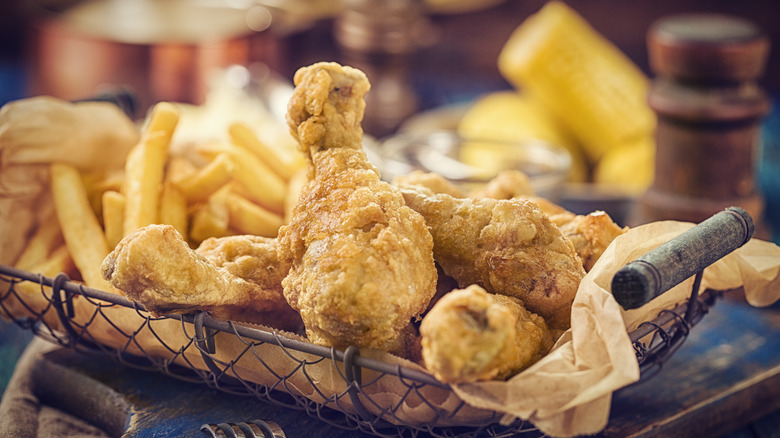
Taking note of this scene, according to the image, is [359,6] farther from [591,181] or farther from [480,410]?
[480,410]

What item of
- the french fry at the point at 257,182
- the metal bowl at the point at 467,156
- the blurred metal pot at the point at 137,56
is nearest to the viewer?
the french fry at the point at 257,182

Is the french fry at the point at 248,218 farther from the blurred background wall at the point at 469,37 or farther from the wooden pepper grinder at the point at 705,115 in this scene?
the blurred background wall at the point at 469,37

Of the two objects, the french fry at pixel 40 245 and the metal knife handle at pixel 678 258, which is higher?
the metal knife handle at pixel 678 258

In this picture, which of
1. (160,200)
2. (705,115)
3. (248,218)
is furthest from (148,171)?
(705,115)

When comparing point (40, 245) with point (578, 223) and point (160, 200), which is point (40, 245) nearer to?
point (160, 200)

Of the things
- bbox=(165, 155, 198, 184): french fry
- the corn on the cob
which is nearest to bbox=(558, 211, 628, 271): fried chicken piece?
bbox=(165, 155, 198, 184): french fry

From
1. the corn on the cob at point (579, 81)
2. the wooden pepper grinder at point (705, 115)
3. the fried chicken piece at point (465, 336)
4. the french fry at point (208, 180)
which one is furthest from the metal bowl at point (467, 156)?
the fried chicken piece at point (465, 336)

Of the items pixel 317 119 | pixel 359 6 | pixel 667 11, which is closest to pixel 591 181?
pixel 359 6
